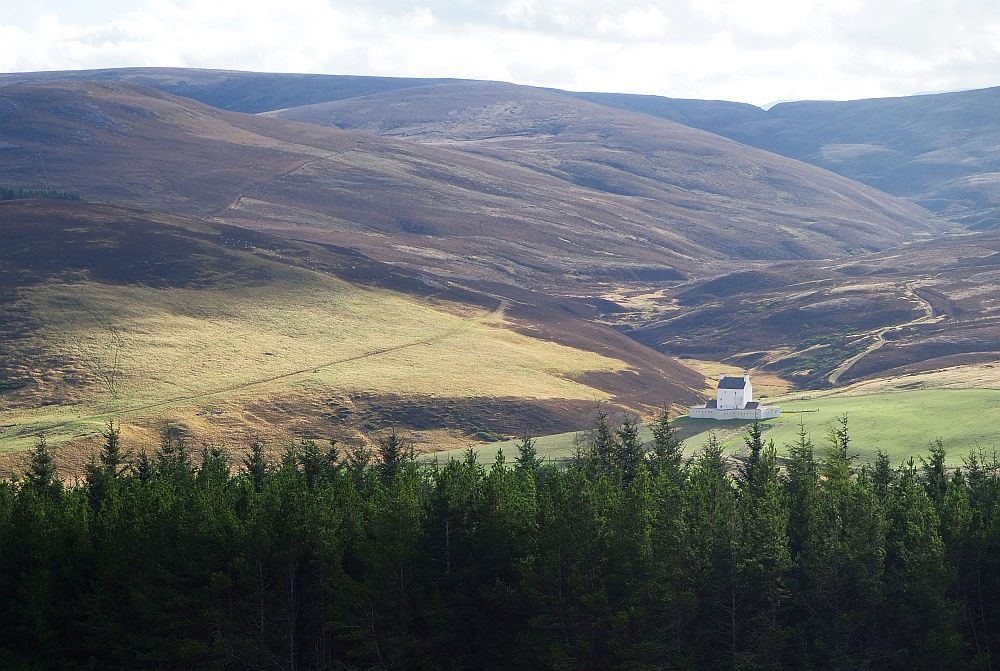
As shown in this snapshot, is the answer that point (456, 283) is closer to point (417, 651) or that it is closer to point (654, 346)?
point (654, 346)

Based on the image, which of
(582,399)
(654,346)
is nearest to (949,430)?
A: (582,399)

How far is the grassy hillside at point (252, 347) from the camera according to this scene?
10412 centimetres

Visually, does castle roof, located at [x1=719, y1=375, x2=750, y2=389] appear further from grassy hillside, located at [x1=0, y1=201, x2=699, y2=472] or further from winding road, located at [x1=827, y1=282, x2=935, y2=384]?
winding road, located at [x1=827, y1=282, x2=935, y2=384]

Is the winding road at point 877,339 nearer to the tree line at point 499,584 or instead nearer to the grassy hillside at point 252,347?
the grassy hillside at point 252,347

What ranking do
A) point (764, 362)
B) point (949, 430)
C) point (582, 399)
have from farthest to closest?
point (764, 362) → point (582, 399) → point (949, 430)

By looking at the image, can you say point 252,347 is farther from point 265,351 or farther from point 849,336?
point 849,336

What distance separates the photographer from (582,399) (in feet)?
408

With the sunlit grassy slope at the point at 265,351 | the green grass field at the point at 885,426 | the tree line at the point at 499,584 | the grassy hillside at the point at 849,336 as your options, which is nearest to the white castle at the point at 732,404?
the green grass field at the point at 885,426

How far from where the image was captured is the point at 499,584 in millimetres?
41688

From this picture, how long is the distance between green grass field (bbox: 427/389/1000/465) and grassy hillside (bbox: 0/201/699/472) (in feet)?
49.8

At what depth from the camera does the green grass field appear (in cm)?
8206

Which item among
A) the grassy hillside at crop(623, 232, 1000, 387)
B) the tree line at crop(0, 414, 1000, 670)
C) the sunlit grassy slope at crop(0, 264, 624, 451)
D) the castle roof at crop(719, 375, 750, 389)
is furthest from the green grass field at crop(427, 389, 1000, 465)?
the grassy hillside at crop(623, 232, 1000, 387)

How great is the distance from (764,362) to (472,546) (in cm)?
13209

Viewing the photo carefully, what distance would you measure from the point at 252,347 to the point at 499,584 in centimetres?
8855
